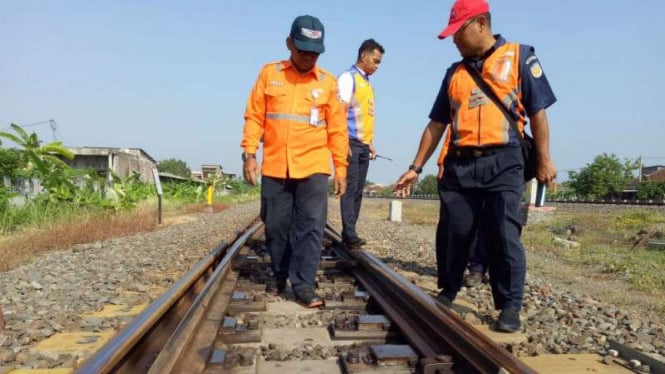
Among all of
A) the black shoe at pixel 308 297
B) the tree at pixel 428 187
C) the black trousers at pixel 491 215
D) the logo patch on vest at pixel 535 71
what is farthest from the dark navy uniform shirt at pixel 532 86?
the tree at pixel 428 187

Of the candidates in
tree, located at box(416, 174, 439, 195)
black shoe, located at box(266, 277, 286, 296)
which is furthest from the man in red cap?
tree, located at box(416, 174, 439, 195)

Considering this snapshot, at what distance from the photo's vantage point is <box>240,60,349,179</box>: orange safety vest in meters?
3.65

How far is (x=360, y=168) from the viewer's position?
5.92 m

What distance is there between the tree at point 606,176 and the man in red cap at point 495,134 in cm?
7529

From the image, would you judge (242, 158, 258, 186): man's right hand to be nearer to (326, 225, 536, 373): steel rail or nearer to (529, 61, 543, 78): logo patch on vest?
(326, 225, 536, 373): steel rail

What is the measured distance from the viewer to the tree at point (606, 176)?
230 ft

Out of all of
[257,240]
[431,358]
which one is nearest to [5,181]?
[257,240]

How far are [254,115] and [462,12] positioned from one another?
1.54 m

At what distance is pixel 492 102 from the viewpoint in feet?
10.0

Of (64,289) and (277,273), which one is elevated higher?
(277,273)

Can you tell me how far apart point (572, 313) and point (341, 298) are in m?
1.58

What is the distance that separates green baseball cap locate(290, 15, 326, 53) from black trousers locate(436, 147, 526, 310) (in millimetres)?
1143

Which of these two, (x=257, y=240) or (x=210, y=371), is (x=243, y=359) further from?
(x=257, y=240)

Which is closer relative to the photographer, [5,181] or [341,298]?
[341,298]
